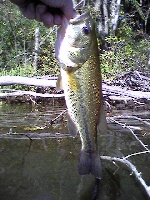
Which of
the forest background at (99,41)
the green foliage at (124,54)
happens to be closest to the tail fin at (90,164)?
the green foliage at (124,54)

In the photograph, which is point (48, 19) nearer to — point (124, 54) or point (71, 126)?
point (71, 126)

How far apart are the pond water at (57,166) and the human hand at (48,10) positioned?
7.79ft

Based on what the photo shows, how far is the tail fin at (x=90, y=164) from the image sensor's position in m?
1.90

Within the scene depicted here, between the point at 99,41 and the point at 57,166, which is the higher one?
the point at 99,41

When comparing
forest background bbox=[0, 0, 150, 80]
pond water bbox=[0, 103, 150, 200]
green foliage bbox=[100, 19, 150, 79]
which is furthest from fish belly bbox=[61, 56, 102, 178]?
forest background bbox=[0, 0, 150, 80]

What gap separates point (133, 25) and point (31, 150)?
44.2ft

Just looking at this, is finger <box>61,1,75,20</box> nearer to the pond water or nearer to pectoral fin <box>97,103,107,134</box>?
pectoral fin <box>97,103,107,134</box>

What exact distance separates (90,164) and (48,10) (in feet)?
2.90

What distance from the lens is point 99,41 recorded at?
15.5m

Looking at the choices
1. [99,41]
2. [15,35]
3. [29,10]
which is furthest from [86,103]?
[99,41]

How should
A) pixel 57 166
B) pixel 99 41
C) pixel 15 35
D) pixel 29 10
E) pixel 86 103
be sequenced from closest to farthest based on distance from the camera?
pixel 86 103, pixel 29 10, pixel 57 166, pixel 15 35, pixel 99 41

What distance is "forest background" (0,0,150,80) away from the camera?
11664 millimetres

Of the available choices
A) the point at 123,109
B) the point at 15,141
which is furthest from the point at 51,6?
the point at 123,109

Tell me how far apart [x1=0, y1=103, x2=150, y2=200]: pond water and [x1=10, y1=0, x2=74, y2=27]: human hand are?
2374mm
